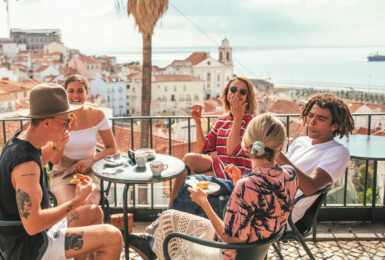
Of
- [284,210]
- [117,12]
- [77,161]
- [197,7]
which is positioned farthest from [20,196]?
[197,7]

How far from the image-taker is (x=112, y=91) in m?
75.8

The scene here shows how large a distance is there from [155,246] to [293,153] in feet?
4.61

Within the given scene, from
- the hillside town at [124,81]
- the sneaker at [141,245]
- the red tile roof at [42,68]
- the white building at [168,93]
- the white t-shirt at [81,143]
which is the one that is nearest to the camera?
the sneaker at [141,245]

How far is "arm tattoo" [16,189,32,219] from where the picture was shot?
5.27 ft

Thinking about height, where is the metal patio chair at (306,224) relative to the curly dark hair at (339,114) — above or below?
below

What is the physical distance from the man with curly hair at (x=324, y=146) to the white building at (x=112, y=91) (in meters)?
73.7

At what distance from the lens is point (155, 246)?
1.98 metres

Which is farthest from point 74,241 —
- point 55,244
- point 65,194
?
point 65,194

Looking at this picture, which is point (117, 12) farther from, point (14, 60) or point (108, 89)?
point (14, 60)

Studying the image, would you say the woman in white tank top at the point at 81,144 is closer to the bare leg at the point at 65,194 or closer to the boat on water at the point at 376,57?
the bare leg at the point at 65,194

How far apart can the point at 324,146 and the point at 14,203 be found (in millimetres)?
1987

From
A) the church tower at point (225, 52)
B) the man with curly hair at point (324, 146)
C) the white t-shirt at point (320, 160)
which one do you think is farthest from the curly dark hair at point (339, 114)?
the church tower at point (225, 52)

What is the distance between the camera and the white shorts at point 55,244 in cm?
179

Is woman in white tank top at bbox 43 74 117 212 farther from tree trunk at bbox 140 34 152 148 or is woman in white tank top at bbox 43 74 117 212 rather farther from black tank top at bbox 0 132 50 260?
tree trunk at bbox 140 34 152 148
